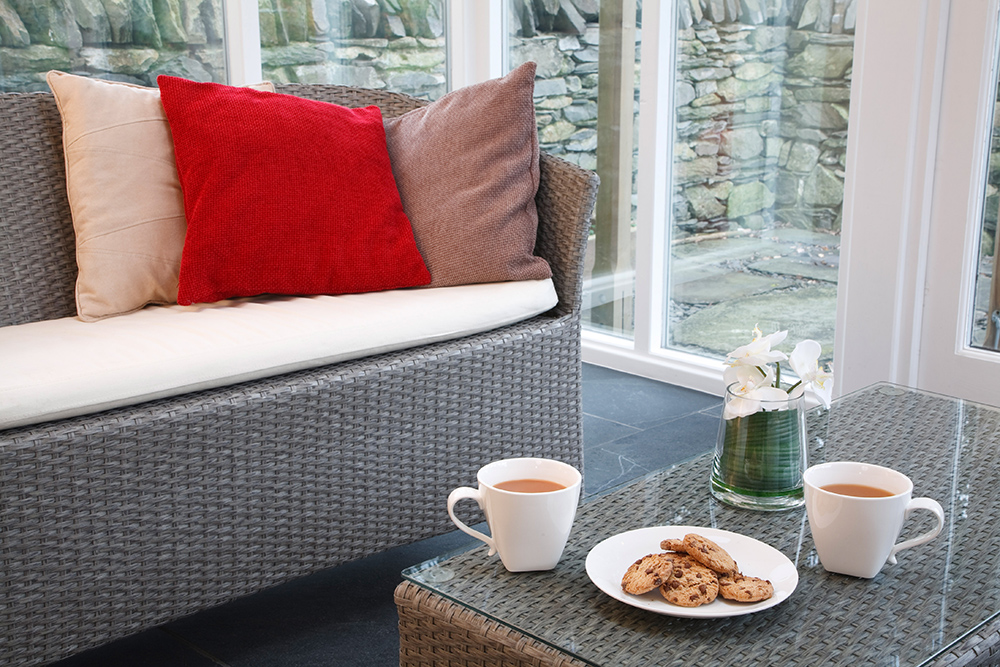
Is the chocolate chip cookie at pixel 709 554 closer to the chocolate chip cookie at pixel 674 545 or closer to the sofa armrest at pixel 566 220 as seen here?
the chocolate chip cookie at pixel 674 545

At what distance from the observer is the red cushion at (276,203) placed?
66.9 inches

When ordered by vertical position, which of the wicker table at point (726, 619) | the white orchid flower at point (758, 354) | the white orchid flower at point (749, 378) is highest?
the white orchid flower at point (758, 354)

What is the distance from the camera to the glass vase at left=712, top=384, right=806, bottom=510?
3.59 ft

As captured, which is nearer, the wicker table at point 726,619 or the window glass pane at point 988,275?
Result: the wicker table at point 726,619

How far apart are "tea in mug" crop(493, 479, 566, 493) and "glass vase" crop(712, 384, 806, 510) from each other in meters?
0.24

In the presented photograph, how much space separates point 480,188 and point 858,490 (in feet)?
3.48

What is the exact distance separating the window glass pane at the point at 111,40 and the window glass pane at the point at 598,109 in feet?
3.52

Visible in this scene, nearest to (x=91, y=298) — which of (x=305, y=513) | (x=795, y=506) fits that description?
(x=305, y=513)

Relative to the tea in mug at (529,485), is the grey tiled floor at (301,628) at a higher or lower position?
lower

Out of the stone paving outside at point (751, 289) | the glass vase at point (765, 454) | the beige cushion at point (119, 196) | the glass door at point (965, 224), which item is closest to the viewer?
the glass vase at point (765, 454)

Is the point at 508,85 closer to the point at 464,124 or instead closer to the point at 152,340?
the point at 464,124

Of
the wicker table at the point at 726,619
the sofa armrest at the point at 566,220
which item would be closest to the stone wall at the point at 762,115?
the sofa armrest at the point at 566,220

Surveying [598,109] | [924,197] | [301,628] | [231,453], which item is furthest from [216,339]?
[598,109]

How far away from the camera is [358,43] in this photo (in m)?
3.16
